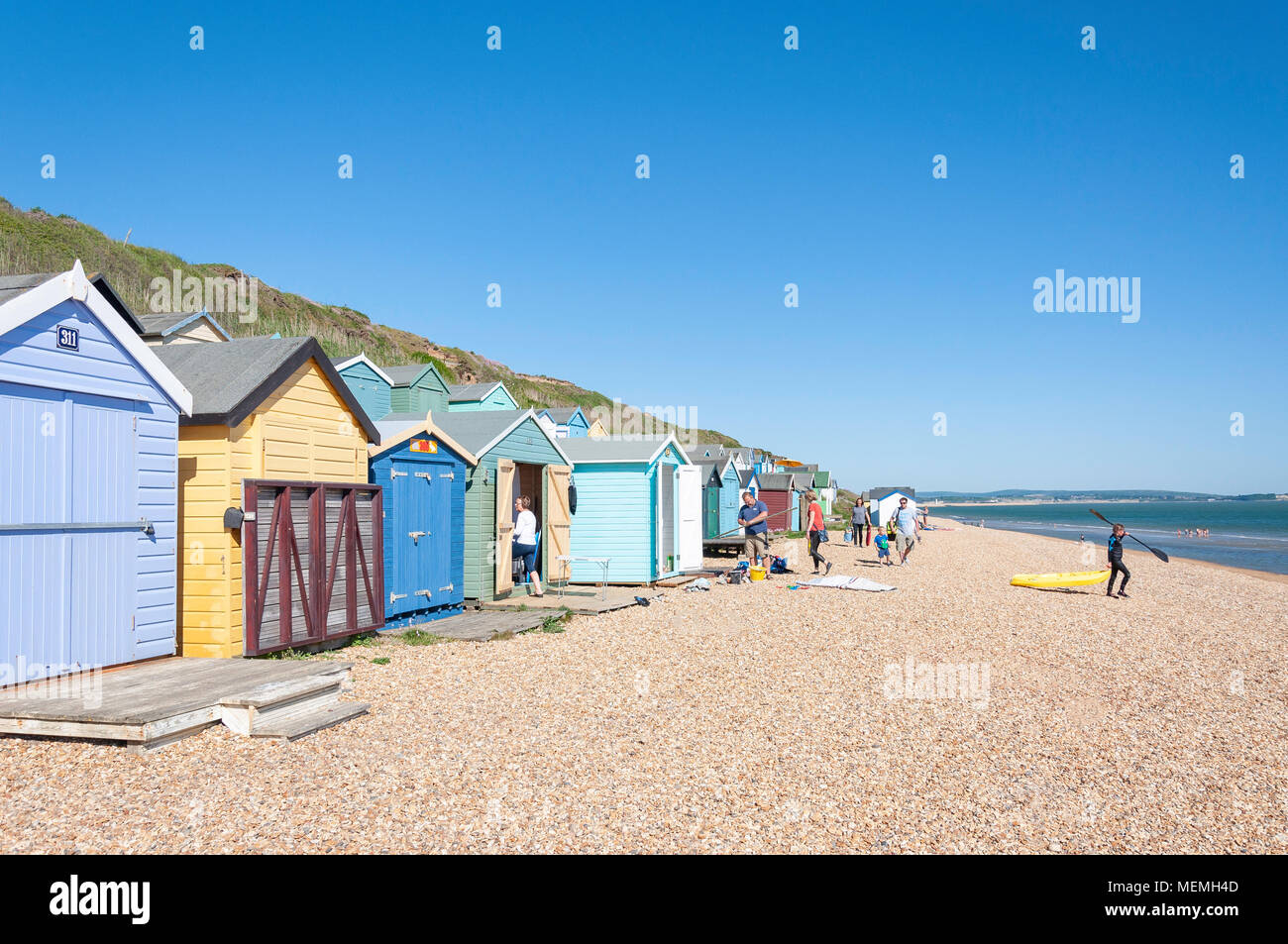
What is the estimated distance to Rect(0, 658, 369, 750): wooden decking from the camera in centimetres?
589

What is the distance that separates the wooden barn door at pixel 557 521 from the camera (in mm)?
Result: 15562

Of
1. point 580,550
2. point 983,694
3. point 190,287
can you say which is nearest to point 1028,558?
point 580,550

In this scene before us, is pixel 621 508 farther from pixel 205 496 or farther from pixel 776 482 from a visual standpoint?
pixel 776 482

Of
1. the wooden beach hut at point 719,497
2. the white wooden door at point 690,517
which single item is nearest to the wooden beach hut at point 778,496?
the wooden beach hut at point 719,497

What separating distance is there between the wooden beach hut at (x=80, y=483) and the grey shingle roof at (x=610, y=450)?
9392 mm

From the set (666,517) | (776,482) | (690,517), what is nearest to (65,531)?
(666,517)

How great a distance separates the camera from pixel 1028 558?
30359 millimetres

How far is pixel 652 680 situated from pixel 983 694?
3574 millimetres

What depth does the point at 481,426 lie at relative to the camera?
14.3 metres

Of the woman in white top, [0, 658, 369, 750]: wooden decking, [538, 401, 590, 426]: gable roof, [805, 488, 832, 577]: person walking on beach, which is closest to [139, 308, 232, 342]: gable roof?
the woman in white top

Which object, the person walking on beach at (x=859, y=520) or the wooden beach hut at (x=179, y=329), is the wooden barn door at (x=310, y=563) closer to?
the wooden beach hut at (x=179, y=329)

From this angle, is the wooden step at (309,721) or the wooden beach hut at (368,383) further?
the wooden beach hut at (368,383)

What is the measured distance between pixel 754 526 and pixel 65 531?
13.8 metres
